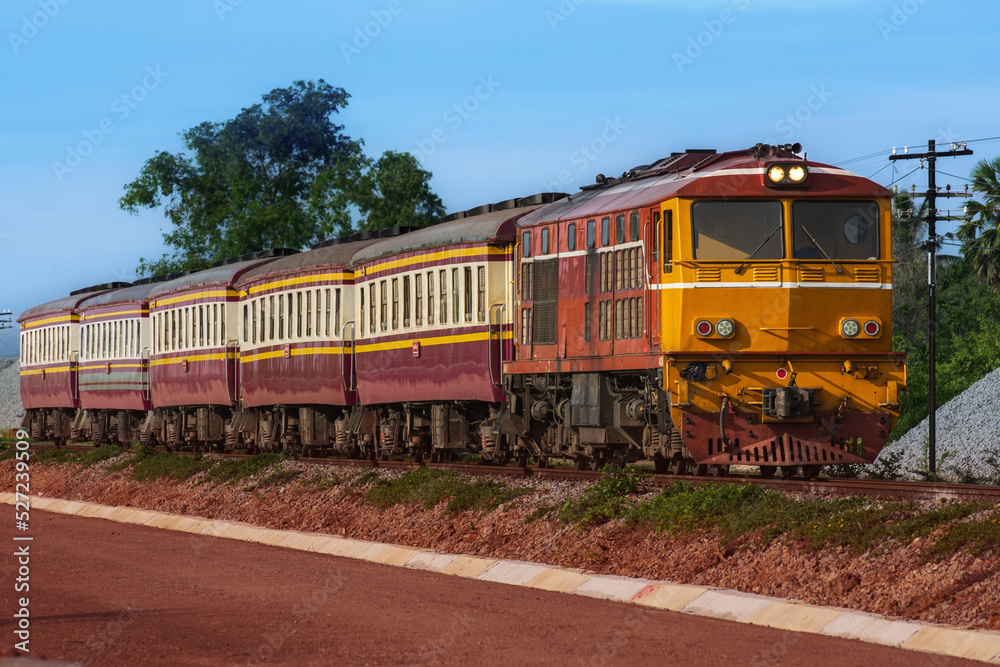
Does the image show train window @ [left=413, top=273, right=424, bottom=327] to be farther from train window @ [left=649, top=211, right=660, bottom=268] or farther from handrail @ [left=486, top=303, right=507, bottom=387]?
train window @ [left=649, top=211, right=660, bottom=268]

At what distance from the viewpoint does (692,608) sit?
38.8 ft

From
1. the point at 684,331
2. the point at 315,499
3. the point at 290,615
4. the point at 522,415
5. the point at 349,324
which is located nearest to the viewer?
the point at 290,615

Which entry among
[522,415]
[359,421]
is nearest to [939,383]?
[359,421]

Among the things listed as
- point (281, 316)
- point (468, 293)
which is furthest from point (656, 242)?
point (281, 316)

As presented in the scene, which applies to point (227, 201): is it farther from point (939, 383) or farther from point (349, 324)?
point (349, 324)

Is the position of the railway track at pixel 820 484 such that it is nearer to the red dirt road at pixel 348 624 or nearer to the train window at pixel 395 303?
the red dirt road at pixel 348 624

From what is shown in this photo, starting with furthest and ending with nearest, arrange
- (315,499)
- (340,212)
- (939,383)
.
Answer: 1. (340,212)
2. (939,383)
3. (315,499)

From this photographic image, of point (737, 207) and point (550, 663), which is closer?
point (550, 663)

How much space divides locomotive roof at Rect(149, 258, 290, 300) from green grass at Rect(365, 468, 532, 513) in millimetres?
11195

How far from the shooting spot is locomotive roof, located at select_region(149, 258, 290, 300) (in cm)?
3059

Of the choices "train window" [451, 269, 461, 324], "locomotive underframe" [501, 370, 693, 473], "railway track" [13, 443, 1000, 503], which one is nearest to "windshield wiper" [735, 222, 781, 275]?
"locomotive underframe" [501, 370, 693, 473]

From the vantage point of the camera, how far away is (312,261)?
88.1ft

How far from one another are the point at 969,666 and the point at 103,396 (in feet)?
105

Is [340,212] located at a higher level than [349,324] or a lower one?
higher
